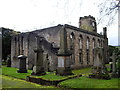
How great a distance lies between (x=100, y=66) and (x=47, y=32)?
11472 millimetres

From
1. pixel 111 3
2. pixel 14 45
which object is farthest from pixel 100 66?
pixel 14 45

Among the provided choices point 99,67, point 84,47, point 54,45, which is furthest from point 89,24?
point 99,67

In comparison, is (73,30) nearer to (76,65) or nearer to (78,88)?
(76,65)

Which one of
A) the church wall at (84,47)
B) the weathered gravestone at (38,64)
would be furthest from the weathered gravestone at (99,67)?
the church wall at (84,47)

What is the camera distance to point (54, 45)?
17.9 metres

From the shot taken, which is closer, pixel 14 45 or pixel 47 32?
pixel 47 32

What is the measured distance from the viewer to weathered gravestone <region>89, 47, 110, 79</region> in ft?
30.3

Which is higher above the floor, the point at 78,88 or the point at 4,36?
the point at 4,36

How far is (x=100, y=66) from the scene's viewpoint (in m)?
9.59

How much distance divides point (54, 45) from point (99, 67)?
928cm

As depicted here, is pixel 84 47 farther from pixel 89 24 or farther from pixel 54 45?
pixel 89 24

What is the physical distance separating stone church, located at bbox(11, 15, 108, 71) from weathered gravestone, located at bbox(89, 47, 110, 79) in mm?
5997

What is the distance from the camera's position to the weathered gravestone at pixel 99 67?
9.25 meters

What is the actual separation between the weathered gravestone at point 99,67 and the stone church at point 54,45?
19.7ft
